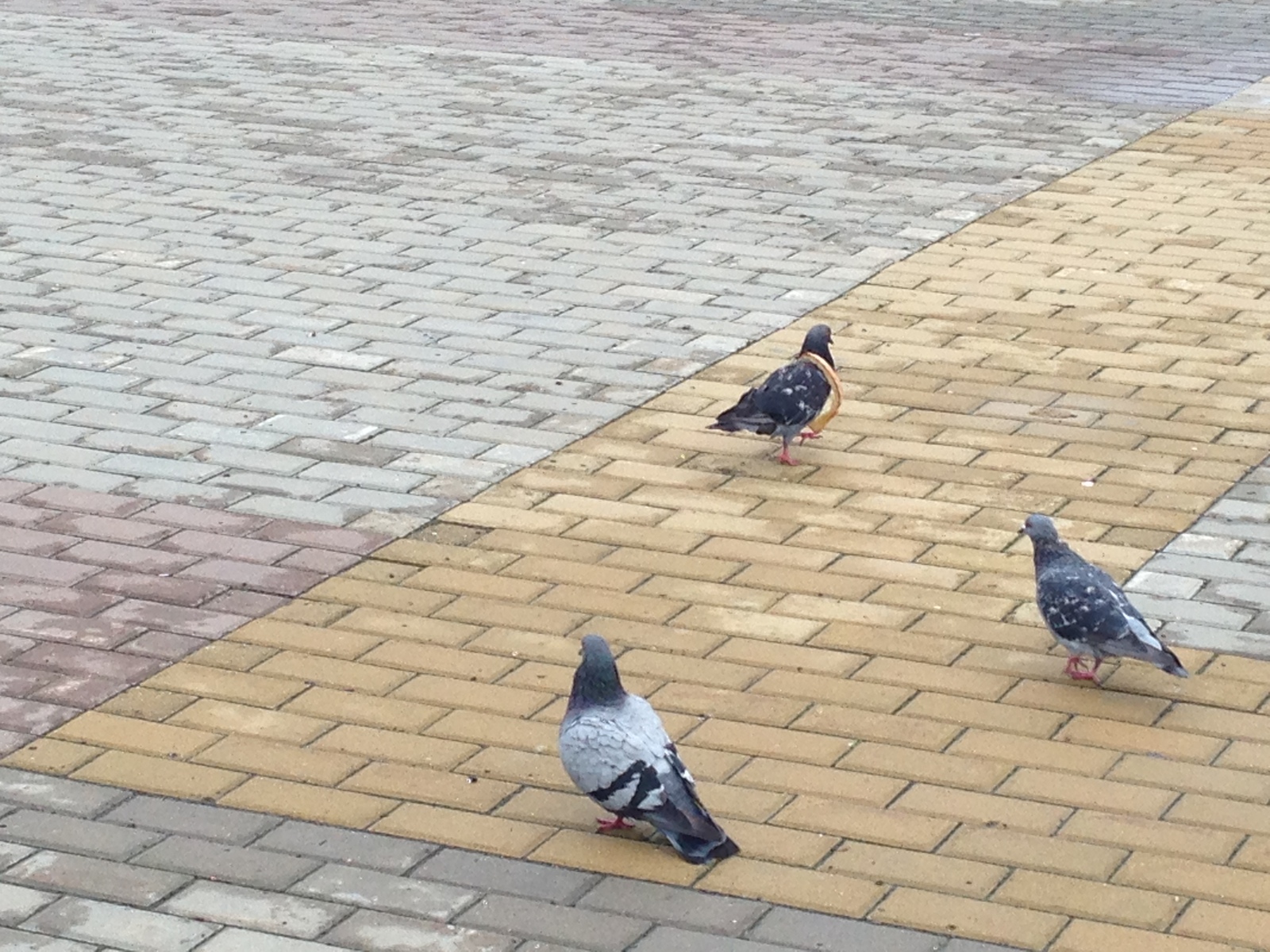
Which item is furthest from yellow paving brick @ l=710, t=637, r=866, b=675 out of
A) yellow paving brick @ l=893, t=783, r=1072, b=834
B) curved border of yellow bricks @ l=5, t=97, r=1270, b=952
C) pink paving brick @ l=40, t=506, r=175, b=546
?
pink paving brick @ l=40, t=506, r=175, b=546

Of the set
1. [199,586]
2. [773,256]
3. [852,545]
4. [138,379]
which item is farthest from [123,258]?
[852,545]

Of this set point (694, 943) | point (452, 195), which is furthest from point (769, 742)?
point (452, 195)

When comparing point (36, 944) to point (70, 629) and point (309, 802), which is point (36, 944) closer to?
point (309, 802)

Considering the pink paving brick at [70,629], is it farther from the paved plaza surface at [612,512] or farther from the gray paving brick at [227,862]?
the gray paving brick at [227,862]

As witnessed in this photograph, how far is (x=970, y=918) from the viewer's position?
477cm

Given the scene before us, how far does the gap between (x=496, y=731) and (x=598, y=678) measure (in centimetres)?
71

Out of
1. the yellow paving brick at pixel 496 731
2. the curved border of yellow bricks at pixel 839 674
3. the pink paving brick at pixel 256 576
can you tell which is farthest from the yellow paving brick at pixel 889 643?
the pink paving brick at pixel 256 576

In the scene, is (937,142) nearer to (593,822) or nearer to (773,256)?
(773,256)

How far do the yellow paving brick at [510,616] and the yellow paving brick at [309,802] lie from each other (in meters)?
1.10

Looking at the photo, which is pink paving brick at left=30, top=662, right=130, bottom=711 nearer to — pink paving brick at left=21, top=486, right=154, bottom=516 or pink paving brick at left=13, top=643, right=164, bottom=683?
pink paving brick at left=13, top=643, right=164, bottom=683

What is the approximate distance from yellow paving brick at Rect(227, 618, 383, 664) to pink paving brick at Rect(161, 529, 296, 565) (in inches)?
18.5

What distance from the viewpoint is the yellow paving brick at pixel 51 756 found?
5383 mm

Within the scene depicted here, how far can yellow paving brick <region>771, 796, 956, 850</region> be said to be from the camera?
512 centimetres

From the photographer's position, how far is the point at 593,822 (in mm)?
5188
